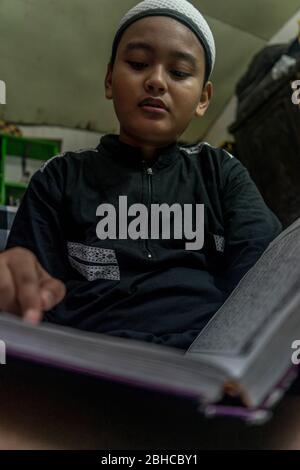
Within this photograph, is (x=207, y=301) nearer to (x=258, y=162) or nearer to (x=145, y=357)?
(x=145, y=357)

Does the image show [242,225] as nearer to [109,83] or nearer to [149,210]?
[149,210]

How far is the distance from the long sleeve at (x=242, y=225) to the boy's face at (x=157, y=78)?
4.9 inches

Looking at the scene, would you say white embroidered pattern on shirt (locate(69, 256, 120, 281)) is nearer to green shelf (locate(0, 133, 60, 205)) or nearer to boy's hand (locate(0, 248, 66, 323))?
boy's hand (locate(0, 248, 66, 323))

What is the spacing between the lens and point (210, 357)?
0.33 m

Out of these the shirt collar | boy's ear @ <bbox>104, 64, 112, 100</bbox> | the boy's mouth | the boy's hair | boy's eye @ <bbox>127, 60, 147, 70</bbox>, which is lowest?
the shirt collar

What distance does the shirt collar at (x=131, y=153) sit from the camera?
76cm

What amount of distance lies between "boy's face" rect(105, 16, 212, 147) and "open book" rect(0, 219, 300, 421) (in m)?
0.43

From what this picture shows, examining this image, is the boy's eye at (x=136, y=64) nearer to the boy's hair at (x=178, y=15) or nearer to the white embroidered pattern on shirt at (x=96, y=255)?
the boy's hair at (x=178, y=15)

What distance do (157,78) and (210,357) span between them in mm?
476

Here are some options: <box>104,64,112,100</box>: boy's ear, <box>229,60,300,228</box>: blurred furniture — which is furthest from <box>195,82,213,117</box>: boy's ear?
<box>229,60,300,228</box>: blurred furniture

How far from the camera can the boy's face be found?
71 centimetres

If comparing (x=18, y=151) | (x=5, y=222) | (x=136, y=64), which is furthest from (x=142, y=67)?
(x=18, y=151)

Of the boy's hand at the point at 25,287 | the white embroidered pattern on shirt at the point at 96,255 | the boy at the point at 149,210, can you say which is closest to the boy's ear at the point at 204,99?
the boy at the point at 149,210

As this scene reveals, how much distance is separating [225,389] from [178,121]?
0.54 meters
